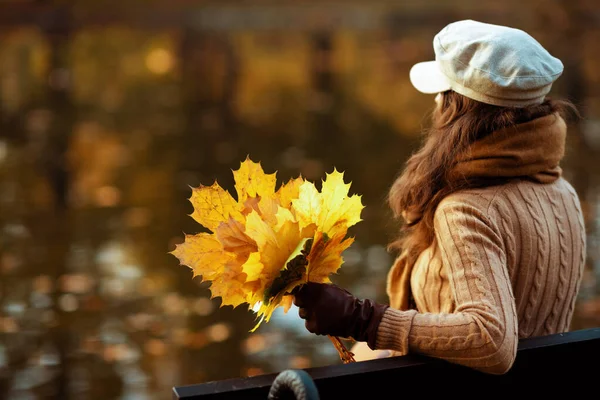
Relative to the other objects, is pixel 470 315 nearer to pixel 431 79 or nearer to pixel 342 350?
pixel 342 350

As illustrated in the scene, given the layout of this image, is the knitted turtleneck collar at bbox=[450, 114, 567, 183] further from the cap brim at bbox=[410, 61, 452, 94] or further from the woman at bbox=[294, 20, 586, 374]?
the cap brim at bbox=[410, 61, 452, 94]

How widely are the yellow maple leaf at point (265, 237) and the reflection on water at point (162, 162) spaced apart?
105cm

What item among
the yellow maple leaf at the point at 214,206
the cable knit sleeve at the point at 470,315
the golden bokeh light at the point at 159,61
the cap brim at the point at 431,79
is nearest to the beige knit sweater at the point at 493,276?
the cable knit sleeve at the point at 470,315

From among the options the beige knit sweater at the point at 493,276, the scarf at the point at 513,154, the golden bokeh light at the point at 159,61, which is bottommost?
the beige knit sweater at the point at 493,276

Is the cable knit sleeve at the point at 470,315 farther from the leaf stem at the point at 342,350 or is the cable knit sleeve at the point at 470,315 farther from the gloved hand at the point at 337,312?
the leaf stem at the point at 342,350

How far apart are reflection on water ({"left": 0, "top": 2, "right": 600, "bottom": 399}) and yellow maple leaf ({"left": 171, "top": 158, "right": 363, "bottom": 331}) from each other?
3.45 ft

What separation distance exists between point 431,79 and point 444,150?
0.19 meters

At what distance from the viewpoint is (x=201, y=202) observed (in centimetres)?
185

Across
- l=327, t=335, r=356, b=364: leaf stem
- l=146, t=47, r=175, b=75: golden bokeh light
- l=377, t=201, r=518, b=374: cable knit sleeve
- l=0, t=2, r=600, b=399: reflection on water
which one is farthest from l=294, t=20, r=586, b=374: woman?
l=146, t=47, r=175, b=75: golden bokeh light

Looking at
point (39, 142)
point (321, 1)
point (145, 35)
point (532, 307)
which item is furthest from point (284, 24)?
point (532, 307)

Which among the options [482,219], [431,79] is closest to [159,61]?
[431,79]

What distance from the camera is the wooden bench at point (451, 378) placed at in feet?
5.57

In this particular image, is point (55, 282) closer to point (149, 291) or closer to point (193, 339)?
point (149, 291)

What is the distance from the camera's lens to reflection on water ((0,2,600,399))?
16.4 ft
